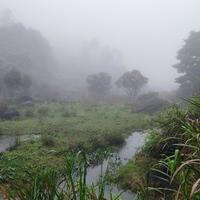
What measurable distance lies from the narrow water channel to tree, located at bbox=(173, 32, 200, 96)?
1097 inches

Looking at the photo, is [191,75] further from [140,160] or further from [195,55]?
[140,160]

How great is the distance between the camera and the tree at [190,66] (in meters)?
51.0

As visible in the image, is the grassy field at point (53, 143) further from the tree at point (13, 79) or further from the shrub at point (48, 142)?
the tree at point (13, 79)

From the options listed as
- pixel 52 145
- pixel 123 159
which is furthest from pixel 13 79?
pixel 123 159

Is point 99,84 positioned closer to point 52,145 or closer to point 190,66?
point 190,66

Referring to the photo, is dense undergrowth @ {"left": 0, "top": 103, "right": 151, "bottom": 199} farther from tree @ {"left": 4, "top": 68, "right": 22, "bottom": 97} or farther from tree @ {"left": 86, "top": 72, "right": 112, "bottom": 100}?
tree @ {"left": 86, "top": 72, "right": 112, "bottom": 100}

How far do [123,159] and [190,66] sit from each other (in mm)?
40131

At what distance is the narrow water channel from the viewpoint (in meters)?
11.4

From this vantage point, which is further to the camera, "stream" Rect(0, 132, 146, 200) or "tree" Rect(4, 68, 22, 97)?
"tree" Rect(4, 68, 22, 97)

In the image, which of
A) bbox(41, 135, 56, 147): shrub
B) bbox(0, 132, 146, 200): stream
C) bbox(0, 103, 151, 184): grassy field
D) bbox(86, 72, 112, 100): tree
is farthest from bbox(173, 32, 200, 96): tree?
bbox(41, 135, 56, 147): shrub

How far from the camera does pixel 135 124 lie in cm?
2836

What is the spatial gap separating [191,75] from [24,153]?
39452 millimetres

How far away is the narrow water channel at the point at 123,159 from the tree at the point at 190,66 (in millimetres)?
27866

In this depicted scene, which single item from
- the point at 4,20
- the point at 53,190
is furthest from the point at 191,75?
the point at 4,20
